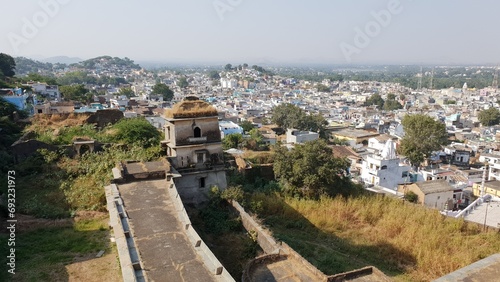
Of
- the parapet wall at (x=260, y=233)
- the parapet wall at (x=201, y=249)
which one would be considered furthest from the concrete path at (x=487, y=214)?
the parapet wall at (x=201, y=249)

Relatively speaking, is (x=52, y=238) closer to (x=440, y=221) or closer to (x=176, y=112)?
(x=176, y=112)

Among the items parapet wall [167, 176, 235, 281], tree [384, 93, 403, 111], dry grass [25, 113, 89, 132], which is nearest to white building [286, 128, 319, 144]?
dry grass [25, 113, 89, 132]

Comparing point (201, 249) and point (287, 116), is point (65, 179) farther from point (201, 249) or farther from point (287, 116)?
point (287, 116)

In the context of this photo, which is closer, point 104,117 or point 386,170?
point 104,117

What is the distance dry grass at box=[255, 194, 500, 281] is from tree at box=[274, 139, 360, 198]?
76 centimetres

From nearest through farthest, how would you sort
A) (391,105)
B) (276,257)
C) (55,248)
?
(276,257) → (55,248) → (391,105)

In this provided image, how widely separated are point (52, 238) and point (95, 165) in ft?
17.4

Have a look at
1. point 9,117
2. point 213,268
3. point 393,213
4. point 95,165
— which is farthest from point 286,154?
point 9,117

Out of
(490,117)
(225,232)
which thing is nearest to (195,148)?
(225,232)

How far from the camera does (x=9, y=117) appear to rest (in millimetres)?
28734

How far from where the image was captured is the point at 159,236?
1070 cm

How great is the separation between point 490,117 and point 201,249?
67.9 m

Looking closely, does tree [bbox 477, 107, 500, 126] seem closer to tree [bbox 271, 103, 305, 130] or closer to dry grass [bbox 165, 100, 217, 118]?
tree [bbox 271, 103, 305, 130]

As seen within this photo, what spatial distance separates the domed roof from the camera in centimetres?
1570
